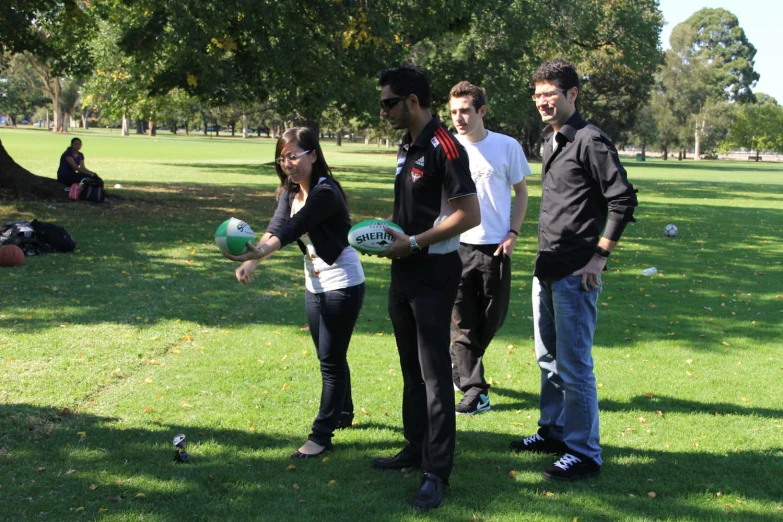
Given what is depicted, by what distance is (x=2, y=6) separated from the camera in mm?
15227

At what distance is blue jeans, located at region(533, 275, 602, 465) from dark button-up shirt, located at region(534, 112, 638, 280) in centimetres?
15

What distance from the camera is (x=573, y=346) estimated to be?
4254mm

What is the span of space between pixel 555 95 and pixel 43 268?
865 centimetres

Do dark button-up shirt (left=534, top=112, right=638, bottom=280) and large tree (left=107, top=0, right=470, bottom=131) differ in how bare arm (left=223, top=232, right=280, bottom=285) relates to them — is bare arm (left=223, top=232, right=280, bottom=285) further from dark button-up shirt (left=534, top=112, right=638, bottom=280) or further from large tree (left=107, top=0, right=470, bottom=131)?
large tree (left=107, top=0, right=470, bottom=131)

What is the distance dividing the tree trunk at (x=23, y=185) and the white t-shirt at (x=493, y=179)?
45.9ft

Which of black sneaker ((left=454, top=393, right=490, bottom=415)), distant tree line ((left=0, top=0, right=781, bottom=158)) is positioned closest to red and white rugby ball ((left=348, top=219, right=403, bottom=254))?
black sneaker ((left=454, top=393, right=490, bottom=415))

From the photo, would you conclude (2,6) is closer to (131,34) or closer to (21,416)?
(131,34)

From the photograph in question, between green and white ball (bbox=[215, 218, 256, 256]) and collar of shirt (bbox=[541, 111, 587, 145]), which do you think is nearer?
green and white ball (bbox=[215, 218, 256, 256])

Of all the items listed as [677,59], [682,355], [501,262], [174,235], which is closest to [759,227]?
[682,355]

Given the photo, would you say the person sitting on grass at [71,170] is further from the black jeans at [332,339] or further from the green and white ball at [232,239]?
the green and white ball at [232,239]

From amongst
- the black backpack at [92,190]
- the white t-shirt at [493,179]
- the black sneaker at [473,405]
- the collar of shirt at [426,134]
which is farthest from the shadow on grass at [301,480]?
the black backpack at [92,190]

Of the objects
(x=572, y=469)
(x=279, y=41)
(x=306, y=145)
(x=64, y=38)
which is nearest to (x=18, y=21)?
(x=64, y=38)

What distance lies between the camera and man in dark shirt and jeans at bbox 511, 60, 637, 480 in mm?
4023

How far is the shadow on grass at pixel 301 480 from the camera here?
3.87 meters
